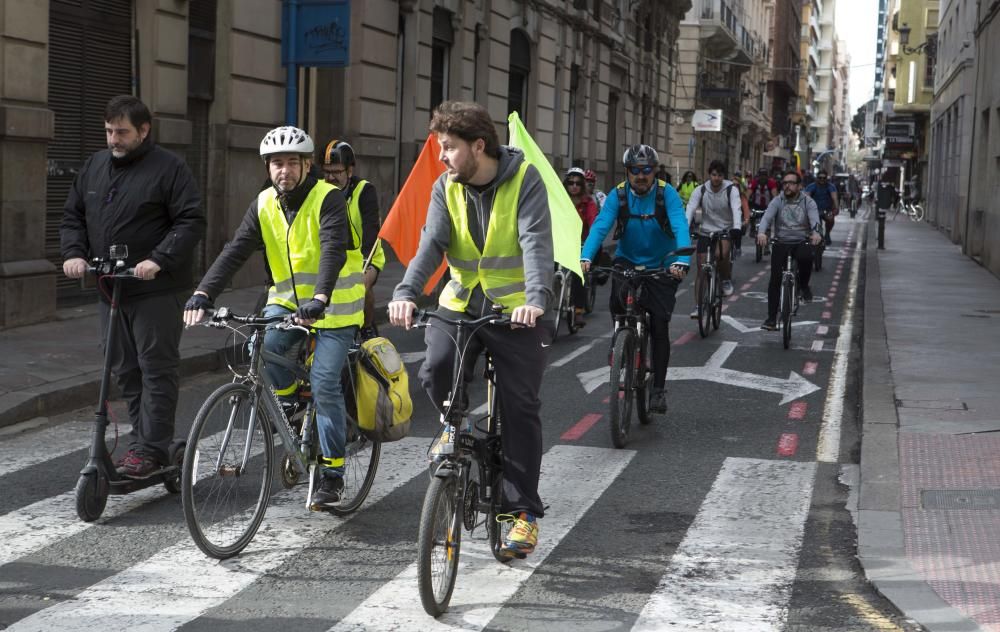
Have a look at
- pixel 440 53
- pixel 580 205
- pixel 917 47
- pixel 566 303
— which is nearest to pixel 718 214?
pixel 580 205

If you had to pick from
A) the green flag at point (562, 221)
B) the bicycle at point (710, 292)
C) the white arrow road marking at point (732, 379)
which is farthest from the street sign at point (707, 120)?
the green flag at point (562, 221)

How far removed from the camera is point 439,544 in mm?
4867

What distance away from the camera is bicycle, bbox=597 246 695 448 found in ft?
A: 27.3

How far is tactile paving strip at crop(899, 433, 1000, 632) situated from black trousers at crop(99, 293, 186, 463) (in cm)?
347

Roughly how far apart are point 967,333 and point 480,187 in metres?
10.0

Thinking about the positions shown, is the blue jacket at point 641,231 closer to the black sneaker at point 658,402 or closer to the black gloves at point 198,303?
the black sneaker at point 658,402

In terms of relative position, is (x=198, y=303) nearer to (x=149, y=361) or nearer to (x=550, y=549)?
(x=149, y=361)

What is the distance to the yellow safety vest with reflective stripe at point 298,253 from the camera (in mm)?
6051

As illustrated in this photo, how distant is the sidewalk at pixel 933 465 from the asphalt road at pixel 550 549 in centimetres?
15

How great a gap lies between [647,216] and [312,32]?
7.95 meters

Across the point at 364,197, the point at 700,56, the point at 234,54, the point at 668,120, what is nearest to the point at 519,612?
the point at 364,197

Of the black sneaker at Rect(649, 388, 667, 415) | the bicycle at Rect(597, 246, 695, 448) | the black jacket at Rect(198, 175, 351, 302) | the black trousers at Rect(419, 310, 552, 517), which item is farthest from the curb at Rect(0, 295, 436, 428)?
the black trousers at Rect(419, 310, 552, 517)

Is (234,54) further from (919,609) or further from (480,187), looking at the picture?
(919,609)

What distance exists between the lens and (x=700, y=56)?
58250 millimetres
